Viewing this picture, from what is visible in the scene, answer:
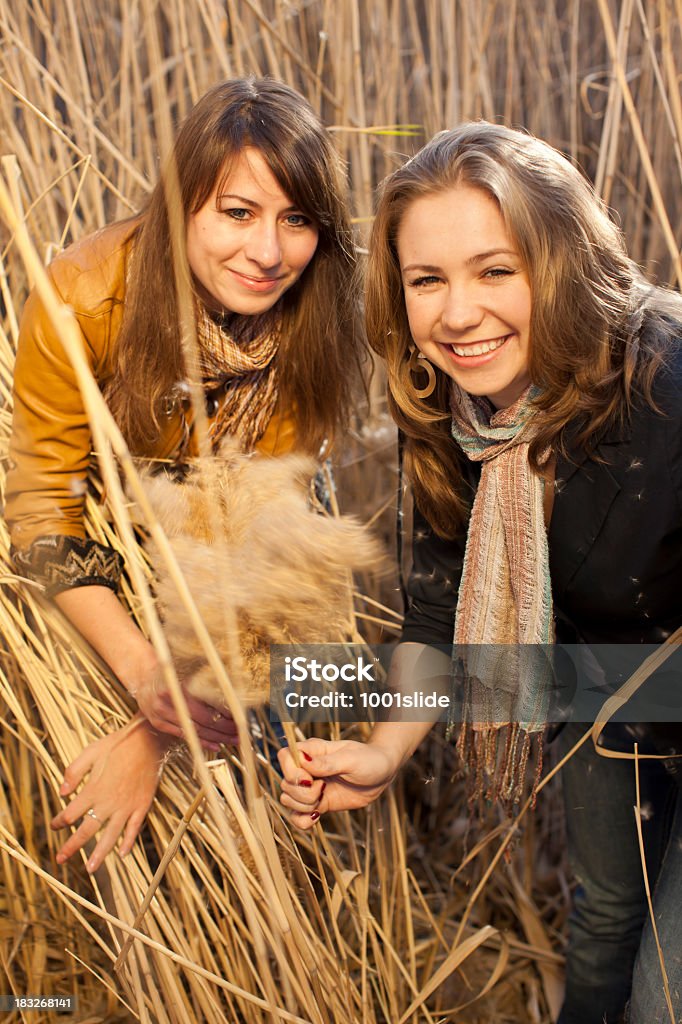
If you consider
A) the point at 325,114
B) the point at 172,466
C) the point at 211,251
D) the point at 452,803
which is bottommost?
the point at 452,803

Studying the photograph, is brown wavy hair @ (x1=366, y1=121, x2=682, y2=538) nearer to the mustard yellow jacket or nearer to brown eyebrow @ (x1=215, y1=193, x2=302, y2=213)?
brown eyebrow @ (x1=215, y1=193, x2=302, y2=213)

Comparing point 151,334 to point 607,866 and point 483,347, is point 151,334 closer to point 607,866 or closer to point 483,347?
point 483,347

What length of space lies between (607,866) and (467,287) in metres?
0.79

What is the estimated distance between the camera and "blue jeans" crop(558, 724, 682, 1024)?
1.12 m

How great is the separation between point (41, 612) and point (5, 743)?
0.31m

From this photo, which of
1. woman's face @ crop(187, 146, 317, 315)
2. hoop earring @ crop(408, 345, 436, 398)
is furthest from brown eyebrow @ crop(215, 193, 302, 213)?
hoop earring @ crop(408, 345, 436, 398)

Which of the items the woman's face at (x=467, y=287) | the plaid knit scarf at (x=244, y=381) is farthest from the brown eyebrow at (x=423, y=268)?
the plaid knit scarf at (x=244, y=381)

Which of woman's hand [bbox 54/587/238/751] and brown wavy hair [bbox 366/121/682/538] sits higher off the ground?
brown wavy hair [bbox 366/121/682/538]

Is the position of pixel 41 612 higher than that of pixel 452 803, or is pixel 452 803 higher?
pixel 41 612

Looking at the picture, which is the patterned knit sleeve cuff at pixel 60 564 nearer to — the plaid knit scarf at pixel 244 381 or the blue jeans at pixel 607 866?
the plaid knit scarf at pixel 244 381

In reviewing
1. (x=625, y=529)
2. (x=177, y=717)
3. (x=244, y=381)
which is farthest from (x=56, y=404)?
(x=625, y=529)

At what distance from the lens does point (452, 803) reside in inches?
65.8

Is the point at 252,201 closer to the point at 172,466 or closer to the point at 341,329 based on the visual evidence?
the point at 341,329

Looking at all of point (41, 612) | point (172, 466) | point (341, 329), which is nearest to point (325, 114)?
point (341, 329)
